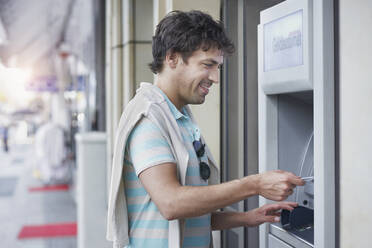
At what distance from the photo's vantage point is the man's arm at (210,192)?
1.33m

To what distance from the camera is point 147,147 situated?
55.4 inches

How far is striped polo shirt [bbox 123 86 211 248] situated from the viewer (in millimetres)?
1412

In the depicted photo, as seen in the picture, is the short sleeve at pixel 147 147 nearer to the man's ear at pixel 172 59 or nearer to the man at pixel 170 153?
the man at pixel 170 153

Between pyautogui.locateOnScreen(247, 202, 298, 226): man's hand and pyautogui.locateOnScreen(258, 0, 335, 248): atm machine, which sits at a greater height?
pyautogui.locateOnScreen(258, 0, 335, 248): atm machine

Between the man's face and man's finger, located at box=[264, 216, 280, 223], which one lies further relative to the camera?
man's finger, located at box=[264, 216, 280, 223]

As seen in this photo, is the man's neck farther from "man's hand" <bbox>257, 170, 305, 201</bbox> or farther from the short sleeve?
"man's hand" <bbox>257, 170, 305, 201</bbox>

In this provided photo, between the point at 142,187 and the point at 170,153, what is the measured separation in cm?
19

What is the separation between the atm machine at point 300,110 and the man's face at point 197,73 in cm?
24

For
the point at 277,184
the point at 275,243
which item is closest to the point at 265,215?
the point at 275,243
